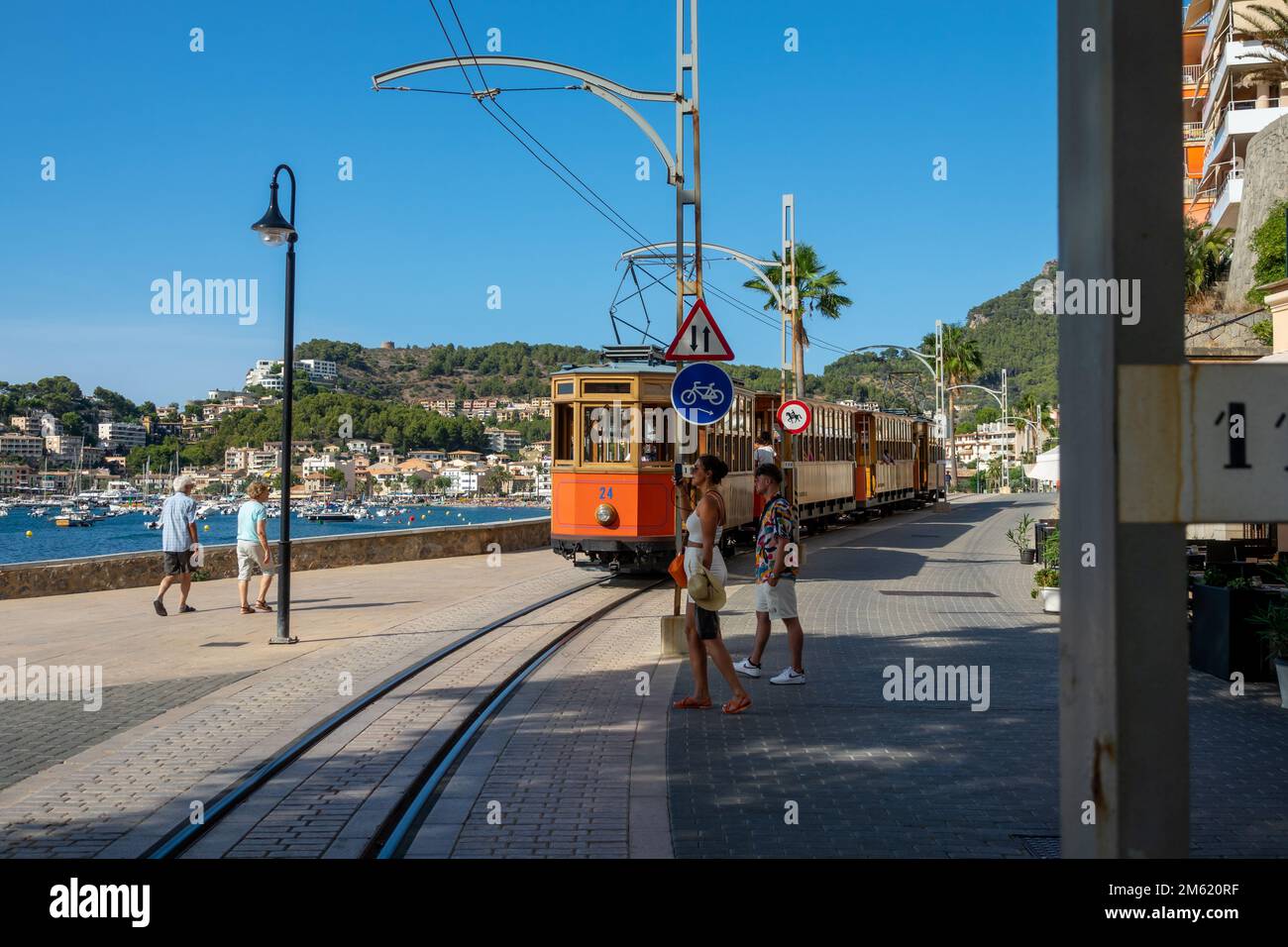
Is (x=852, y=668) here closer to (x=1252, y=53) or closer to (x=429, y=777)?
(x=429, y=777)

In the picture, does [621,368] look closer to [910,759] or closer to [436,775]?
[910,759]

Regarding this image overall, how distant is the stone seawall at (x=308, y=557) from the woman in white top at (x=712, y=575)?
40.1ft

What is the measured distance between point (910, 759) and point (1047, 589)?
805 centimetres

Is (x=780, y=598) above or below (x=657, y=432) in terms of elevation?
below

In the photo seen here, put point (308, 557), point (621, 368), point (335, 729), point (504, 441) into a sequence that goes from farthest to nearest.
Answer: point (504, 441), point (308, 557), point (621, 368), point (335, 729)

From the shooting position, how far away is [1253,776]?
6.46 metres

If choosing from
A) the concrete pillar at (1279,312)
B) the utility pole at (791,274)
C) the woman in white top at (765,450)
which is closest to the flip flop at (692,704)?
the concrete pillar at (1279,312)

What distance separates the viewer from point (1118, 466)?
7.40ft

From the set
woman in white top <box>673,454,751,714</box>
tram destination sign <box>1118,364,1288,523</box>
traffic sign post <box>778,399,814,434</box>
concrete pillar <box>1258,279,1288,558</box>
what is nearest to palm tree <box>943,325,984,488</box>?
traffic sign post <box>778,399,814,434</box>

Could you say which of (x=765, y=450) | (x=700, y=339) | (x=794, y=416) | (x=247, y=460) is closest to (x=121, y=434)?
(x=247, y=460)

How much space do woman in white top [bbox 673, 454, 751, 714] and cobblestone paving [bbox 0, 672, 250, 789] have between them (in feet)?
13.0

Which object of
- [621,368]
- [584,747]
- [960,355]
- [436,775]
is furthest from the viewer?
[960,355]
